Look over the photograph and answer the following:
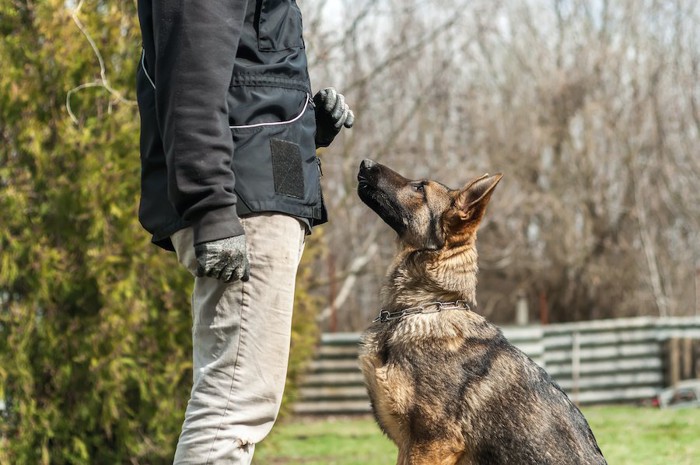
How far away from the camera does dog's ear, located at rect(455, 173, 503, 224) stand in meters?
3.95

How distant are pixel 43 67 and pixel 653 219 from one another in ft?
44.8

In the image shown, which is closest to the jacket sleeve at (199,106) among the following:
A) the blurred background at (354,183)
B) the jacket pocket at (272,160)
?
the jacket pocket at (272,160)

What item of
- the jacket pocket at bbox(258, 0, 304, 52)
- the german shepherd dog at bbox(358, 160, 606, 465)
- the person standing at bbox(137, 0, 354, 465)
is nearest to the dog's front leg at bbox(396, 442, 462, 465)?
the german shepherd dog at bbox(358, 160, 606, 465)

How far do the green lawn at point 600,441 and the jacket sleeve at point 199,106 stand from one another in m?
4.54

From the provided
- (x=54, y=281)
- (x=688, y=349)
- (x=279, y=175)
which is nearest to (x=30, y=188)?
(x=54, y=281)

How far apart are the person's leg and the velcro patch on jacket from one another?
3.8 inches

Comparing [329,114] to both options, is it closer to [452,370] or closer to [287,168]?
[287,168]

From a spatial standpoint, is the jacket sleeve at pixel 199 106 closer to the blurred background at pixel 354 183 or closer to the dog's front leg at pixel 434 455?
the dog's front leg at pixel 434 455

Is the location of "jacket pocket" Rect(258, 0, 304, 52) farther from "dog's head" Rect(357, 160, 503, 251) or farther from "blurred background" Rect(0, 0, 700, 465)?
"blurred background" Rect(0, 0, 700, 465)

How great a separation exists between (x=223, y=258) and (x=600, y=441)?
595 centimetres

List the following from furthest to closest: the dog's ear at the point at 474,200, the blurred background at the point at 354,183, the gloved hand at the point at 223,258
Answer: the blurred background at the point at 354,183
the dog's ear at the point at 474,200
the gloved hand at the point at 223,258

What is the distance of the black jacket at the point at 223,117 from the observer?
8.94 ft

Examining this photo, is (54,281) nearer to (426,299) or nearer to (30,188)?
(30,188)

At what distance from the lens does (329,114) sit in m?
3.58
